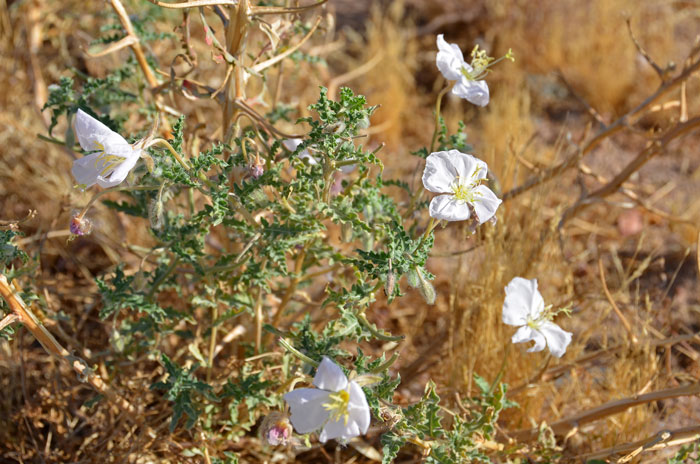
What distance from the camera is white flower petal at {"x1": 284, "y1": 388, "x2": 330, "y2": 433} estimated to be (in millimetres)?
1200

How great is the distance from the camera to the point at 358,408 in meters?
1.16

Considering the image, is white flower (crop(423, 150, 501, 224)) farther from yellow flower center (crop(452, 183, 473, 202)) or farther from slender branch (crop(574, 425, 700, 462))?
slender branch (crop(574, 425, 700, 462))

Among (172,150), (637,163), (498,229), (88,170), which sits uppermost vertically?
(637,163)

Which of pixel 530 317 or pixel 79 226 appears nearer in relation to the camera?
pixel 79 226

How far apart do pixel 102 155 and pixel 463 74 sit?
0.87m

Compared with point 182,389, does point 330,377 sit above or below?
above

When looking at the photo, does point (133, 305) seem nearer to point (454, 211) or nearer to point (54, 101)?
point (54, 101)

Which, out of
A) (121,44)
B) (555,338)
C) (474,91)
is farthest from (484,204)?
(121,44)

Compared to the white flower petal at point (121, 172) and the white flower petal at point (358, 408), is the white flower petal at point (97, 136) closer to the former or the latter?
the white flower petal at point (121, 172)

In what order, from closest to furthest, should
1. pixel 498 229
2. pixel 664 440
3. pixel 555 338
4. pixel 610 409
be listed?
pixel 664 440 < pixel 555 338 < pixel 610 409 < pixel 498 229

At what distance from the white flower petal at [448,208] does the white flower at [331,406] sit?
375 mm

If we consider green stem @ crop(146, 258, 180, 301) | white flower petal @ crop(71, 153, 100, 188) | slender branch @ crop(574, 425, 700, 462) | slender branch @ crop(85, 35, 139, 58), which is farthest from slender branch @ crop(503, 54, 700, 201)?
white flower petal @ crop(71, 153, 100, 188)

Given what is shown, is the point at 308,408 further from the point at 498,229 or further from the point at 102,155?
the point at 498,229

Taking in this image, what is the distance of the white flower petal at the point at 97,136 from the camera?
120 cm
